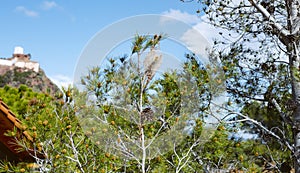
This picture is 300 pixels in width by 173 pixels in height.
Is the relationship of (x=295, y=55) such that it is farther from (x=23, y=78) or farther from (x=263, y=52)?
(x=23, y=78)

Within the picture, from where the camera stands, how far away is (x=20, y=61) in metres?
37.9

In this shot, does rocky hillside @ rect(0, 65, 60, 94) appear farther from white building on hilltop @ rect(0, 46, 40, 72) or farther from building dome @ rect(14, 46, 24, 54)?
building dome @ rect(14, 46, 24, 54)

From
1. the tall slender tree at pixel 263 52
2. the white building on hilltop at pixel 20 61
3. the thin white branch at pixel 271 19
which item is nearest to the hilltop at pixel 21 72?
the white building on hilltop at pixel 20 61

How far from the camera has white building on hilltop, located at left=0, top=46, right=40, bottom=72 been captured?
1470 inches

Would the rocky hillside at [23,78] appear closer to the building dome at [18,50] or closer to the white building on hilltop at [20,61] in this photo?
the white building on hilltop at [20,61]

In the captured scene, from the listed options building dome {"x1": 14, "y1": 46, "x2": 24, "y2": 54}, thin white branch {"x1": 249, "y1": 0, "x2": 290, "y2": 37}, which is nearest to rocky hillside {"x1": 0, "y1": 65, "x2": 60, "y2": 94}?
building dome {"x1": 14, "y1": 46, "x2": 24, "y2": 54}

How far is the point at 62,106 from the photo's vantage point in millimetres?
3355

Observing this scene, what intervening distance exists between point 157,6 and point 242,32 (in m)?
1.10

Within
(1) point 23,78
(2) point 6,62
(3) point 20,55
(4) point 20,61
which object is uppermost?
(3) point 20,55

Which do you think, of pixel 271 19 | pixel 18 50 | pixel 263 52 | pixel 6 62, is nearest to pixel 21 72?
pixel 18 50

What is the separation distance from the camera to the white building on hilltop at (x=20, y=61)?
37350 mm

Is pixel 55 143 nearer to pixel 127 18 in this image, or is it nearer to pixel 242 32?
pixel 127 18

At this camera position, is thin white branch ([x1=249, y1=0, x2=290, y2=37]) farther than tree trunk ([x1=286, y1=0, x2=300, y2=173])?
Yes

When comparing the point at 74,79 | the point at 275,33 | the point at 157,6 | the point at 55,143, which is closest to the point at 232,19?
the point at 275,33
